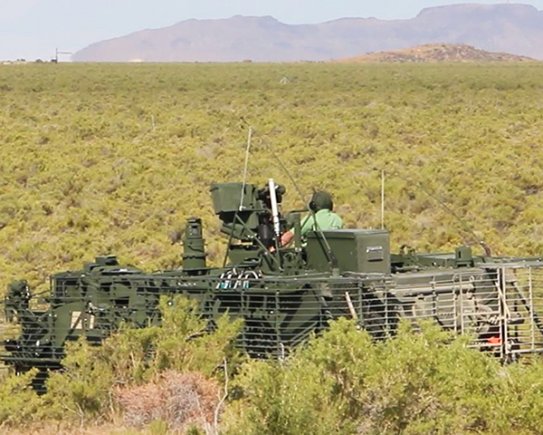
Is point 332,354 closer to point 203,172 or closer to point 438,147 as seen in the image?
point 203,172

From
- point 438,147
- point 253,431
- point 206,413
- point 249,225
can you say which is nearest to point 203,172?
point 438,147

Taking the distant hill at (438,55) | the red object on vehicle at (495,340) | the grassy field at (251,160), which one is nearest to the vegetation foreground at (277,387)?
the red object on vehicle at (495,340)

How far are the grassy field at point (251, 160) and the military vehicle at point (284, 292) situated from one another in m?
3.35

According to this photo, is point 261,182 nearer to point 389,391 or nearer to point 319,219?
point 319,219

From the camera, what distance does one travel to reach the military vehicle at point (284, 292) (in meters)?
10.0

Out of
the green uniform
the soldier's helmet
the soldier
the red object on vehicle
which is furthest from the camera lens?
the soldier's helmet

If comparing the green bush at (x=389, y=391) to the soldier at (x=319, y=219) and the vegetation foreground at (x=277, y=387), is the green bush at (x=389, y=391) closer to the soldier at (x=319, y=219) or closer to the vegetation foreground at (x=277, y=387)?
the vegetation foreground at (x=277, y=387)

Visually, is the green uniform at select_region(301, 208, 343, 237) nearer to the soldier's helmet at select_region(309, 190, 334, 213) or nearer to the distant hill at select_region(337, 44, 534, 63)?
the soldier's helmet at select_region(309, 190, 334, 213)

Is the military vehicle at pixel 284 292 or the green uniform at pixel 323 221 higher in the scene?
the green uniform at pixel 323 221

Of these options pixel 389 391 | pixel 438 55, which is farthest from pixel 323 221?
pixel 438 55

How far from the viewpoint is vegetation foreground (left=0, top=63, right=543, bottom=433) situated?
7441mm

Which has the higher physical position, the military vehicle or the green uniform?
the green uniform

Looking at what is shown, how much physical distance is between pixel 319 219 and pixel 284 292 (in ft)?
5.37

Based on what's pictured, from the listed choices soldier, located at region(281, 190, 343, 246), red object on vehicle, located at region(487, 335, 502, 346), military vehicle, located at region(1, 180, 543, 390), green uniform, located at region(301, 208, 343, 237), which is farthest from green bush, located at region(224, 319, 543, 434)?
green uniform, located at region(301, 208, 343, 237)
